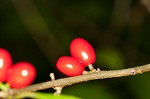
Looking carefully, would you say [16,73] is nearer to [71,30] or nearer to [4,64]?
[4,64]

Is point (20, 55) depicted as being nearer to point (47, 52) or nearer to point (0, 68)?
point (47, 52)

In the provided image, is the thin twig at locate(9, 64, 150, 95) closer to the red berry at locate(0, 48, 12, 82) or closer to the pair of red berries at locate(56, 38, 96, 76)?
the pair of red berries at locate(56, 38, 96, 76)

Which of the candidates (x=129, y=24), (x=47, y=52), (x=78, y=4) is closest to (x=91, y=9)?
(x=78, y=4)

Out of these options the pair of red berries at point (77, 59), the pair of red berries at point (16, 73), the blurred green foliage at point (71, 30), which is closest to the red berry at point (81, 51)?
the pair of red berries at point (77, 59)

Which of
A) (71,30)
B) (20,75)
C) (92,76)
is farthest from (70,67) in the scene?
(71,30)

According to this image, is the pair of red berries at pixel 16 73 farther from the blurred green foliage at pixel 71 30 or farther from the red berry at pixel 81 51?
the blurred green foliage at pixel 71 30

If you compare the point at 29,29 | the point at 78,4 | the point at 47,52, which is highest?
the point at 78,4
